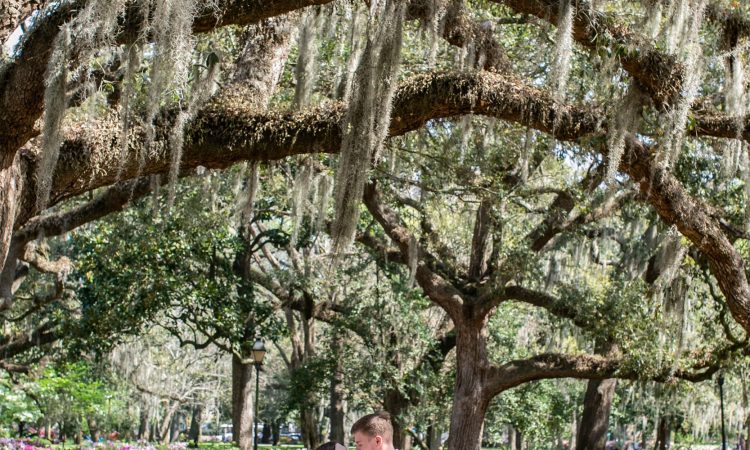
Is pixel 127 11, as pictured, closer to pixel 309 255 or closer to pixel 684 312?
pixel 684 312

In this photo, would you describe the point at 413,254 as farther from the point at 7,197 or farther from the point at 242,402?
the point at 7,197

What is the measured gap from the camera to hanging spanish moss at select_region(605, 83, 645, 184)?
5.75 metres

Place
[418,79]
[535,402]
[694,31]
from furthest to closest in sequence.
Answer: [535,402] → [694,31] → [418,79]

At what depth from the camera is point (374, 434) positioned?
11.7ft

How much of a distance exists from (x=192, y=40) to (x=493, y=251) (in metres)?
7.29

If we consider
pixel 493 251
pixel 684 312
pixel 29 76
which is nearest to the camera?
pixel 29 76

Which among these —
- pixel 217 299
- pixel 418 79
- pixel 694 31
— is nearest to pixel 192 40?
pixel 418 79

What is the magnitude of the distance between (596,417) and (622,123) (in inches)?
373

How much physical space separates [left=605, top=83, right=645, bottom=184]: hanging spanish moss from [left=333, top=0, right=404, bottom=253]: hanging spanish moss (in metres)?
1.57

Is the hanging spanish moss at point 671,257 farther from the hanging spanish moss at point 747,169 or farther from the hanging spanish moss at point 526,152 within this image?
the hanging spanish moss at point 526,152

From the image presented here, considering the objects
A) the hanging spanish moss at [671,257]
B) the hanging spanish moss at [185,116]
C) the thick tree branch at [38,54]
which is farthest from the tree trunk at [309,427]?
the thick tree branch at [38,54]

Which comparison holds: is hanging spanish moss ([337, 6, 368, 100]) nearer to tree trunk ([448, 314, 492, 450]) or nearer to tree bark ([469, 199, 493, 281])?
tree bark ([469, 199, 493, 281])

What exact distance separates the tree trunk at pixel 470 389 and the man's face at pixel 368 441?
26.3 ft

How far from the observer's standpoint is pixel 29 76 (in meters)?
4.64
